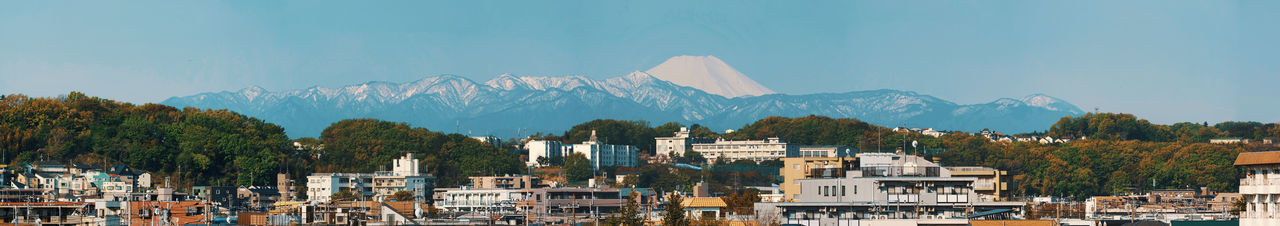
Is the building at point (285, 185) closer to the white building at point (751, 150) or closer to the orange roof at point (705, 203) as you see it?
the orange roof at point (705, 203)

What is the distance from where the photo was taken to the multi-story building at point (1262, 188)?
34.4 metres

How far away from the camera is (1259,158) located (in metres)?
34.9

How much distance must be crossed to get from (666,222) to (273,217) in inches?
396

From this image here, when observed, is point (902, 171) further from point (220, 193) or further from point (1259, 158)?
point (220, 193)

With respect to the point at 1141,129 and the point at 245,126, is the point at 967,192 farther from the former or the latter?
the point at 1141,129

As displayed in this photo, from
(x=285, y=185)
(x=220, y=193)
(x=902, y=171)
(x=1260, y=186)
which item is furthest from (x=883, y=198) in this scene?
(x=285, y=185)

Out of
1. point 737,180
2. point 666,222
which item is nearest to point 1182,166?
point 737,180

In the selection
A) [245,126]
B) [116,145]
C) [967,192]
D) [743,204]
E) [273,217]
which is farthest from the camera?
[245,126]

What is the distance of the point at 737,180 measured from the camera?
149m

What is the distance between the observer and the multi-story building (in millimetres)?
34438

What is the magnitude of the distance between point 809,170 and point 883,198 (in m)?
13.3

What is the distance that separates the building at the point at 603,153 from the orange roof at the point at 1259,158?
13748 centimetres

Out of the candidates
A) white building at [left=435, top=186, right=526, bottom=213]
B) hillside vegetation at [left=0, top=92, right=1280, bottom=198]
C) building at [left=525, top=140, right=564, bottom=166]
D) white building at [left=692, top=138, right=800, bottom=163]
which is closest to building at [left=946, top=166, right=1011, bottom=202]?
white building at [left=435, top=186, right=526, bottom=213]

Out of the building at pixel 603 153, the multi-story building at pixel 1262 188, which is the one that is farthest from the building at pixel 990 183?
the building at pixel 603 153
